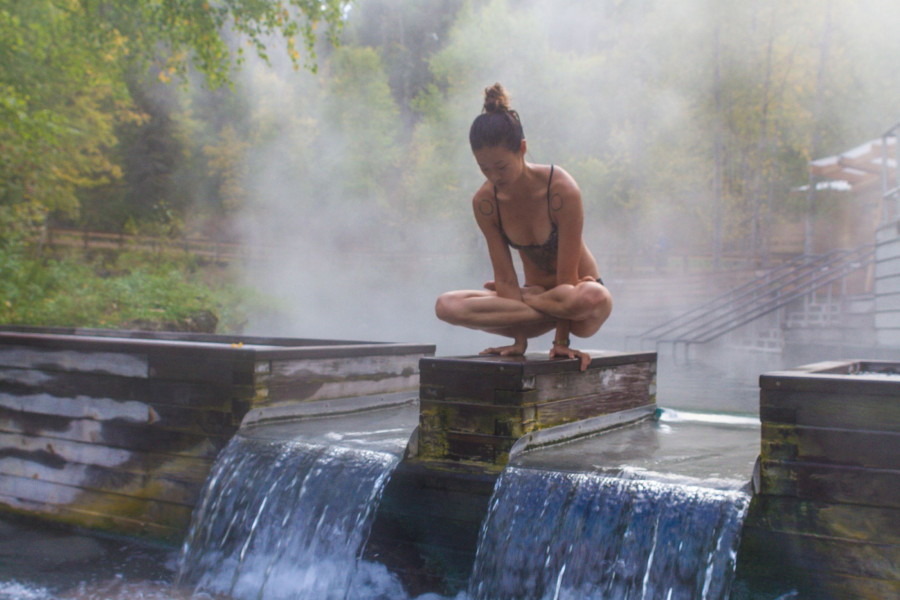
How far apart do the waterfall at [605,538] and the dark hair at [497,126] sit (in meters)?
1.31

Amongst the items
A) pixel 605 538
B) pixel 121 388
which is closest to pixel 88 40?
pixel 121 388

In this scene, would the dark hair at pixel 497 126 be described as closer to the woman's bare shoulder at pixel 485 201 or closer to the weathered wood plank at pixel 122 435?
the woman's bare shoulder at pixel 485 201

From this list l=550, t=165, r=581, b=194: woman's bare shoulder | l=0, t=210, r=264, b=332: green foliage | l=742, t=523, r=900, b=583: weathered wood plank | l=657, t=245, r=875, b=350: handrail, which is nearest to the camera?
l=742, t=523, r=900, b=583: weathered wood plank

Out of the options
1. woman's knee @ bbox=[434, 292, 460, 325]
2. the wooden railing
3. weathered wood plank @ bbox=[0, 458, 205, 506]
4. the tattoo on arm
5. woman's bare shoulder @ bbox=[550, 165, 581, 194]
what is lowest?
weathered wood plank @ bbox=[0, 458, 205, 506]

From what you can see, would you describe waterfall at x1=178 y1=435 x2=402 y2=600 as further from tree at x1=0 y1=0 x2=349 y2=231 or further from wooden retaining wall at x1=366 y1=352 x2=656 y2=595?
tree at x1=0 y1=0 x2=349 y2=231

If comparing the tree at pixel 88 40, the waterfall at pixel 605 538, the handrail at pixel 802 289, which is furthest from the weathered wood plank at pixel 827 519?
the handrail at pixel 802 289

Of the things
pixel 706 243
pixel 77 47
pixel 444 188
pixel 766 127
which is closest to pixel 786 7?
pixel 766 127

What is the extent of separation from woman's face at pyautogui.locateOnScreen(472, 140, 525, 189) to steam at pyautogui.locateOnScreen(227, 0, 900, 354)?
1674 centimetres

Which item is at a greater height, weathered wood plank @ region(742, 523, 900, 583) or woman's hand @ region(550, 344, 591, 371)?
woman's hand @ region(550, 344, 591, 371)

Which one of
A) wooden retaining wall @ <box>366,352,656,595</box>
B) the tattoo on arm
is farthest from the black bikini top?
wooden retaining wall @ <box>366,352,656,595</box>

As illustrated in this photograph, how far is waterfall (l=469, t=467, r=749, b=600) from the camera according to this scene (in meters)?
2.36

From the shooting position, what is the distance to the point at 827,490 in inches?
92.0

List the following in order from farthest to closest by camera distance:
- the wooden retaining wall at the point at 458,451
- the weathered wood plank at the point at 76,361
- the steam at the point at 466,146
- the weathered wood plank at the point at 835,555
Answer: the steam at the point at 466,146 < the weathered wood plank at the point at 76,361 < the wooden retaining wall at the point at 458,451 < the weathered wood plank at the point at 835,555

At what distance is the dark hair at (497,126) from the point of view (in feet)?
10.0
